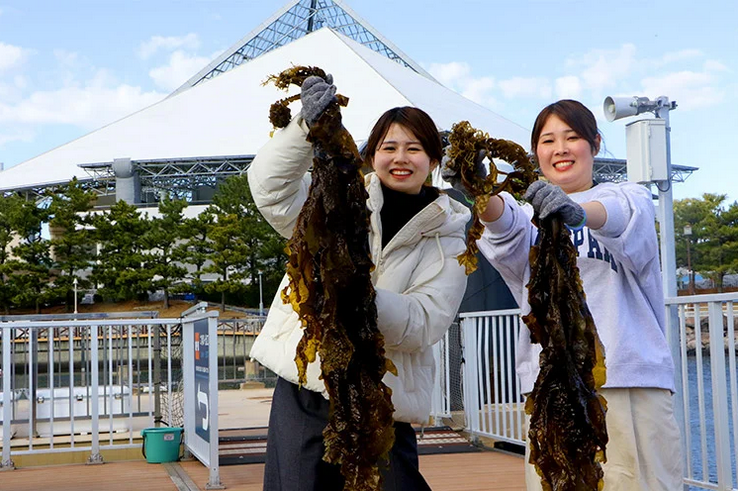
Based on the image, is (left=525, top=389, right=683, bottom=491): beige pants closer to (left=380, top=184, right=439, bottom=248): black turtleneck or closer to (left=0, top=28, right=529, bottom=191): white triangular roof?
(left=380, top=184, right=439, bottom=248): black turtleneck

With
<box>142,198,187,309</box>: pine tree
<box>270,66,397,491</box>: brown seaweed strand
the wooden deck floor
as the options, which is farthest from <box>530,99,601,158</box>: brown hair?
<box>142,198,187,309</box>: pine tree

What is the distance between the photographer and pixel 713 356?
3.69 m

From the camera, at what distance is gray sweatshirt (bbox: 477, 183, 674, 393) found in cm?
201

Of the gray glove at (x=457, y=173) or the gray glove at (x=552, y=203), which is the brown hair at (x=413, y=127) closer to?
the gray glove at (x=457, y=173)

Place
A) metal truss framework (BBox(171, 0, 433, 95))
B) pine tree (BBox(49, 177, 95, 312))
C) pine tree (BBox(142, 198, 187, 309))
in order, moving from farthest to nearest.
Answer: metal truss framework (BBox(171, 0, 433, 95)) → pine tree (BBox(142, 198, 187, 309)) → pine tree (BBox(49, 177, 95, 312))

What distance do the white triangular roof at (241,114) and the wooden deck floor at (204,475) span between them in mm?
44321

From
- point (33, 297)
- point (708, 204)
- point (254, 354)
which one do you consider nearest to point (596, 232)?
point (254, 354)

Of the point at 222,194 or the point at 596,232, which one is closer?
the point at 596,232

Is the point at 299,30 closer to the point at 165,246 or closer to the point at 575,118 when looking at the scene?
the point at 165,246

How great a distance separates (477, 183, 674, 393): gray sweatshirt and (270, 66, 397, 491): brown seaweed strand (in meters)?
0.58

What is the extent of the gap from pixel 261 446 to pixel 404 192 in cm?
468

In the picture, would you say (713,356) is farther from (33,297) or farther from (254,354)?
(33,297)

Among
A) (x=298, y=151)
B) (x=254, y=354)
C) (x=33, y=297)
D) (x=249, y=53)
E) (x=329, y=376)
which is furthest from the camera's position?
(x=249, y=53)

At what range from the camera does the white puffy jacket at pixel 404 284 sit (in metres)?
1.80
